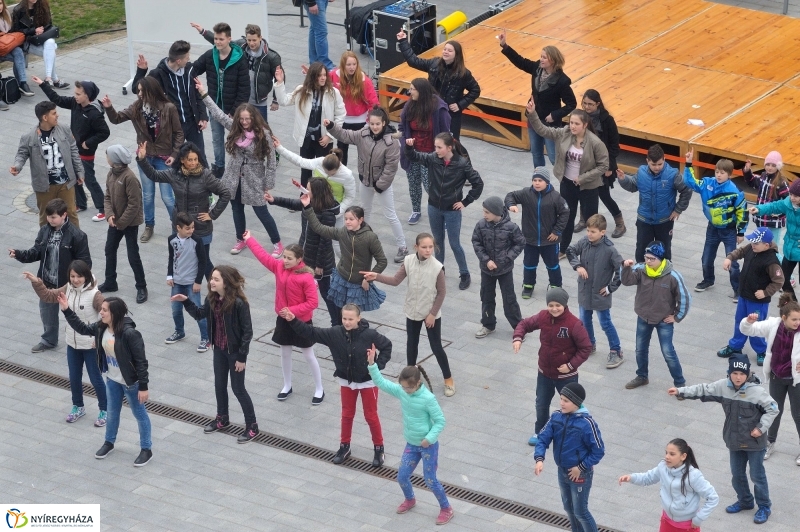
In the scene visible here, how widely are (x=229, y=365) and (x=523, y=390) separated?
2850 millimetres

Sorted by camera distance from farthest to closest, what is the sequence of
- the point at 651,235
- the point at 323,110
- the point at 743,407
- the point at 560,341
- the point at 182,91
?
1. the point at 182,91
2. the point at 323,110
3. the point at 651,235
4. the point at 560,341
5. the point at 743,407

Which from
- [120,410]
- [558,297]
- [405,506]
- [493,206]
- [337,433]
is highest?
[558,297]

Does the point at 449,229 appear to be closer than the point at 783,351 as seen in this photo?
No

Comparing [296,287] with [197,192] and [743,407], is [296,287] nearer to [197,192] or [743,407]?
[197,192]

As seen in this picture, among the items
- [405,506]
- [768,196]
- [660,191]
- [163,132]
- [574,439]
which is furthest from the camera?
[163,132]

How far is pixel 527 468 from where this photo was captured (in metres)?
12.4

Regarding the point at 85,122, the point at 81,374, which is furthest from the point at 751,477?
the point at 85,122

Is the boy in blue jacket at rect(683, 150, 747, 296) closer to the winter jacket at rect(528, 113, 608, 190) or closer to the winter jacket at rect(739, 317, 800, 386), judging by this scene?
the winter jacket at rect(528, 113, 608, 190)

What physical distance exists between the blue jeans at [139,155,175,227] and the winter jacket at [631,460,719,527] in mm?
7603

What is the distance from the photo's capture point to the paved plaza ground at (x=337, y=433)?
466 inches

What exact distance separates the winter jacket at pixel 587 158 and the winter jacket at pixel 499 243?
169 cm

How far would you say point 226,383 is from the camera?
12.7 metres

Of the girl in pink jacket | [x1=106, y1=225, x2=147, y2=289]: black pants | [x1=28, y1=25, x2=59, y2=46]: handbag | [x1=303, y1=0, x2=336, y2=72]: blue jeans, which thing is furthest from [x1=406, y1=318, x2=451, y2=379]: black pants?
[x1=28, y1=25, x2=59, y2=46]: handbag

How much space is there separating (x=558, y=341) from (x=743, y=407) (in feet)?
5.37
